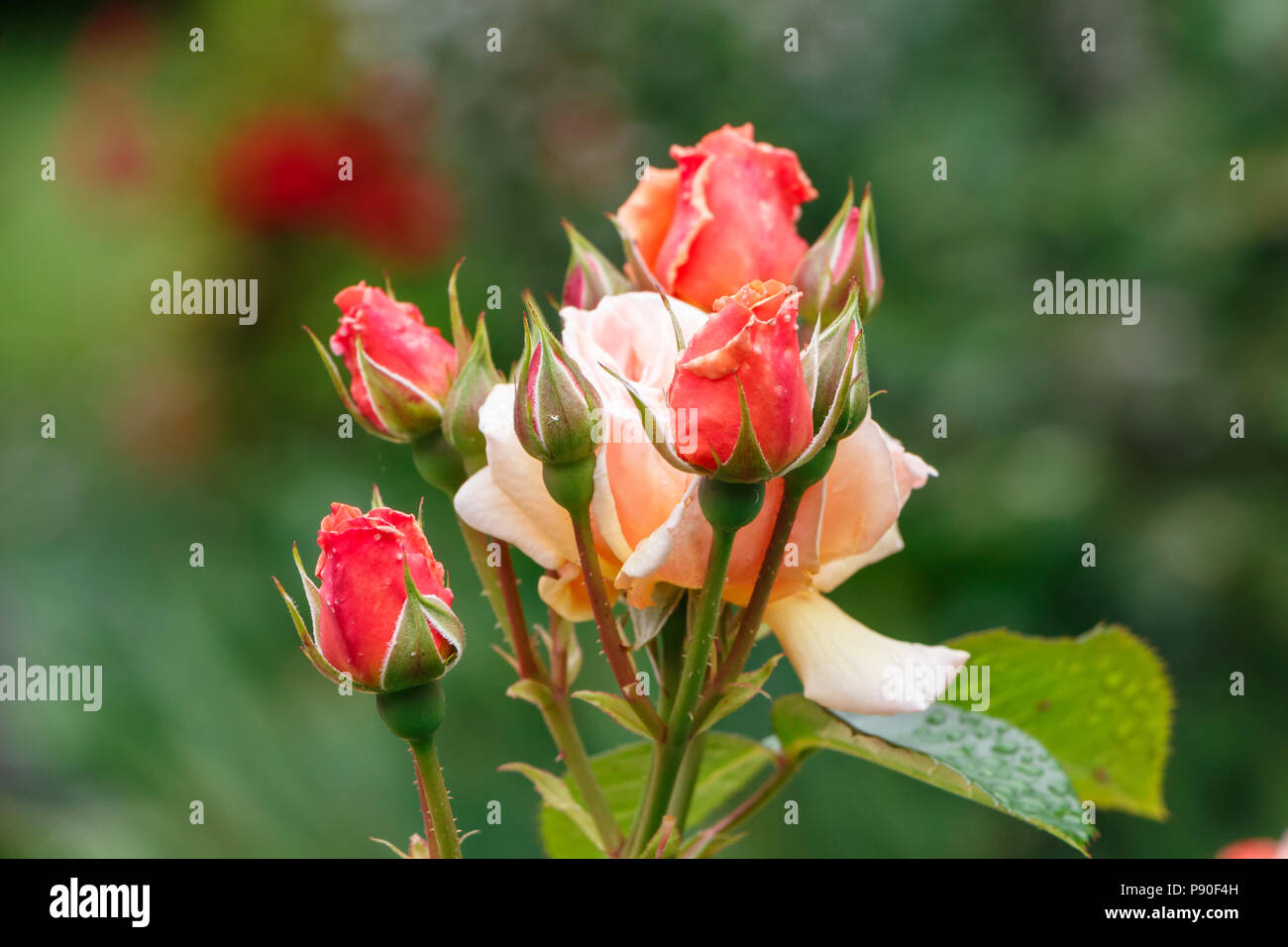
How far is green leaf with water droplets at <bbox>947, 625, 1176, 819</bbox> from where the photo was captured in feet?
2.66

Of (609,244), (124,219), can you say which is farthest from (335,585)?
(124,219)

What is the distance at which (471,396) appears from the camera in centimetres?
66

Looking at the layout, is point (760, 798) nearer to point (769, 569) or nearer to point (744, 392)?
point (769, 569)

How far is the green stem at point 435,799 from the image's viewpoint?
24.0 inches

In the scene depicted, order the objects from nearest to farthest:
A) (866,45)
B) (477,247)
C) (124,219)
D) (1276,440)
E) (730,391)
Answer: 1. (730,391)
2. (1276,440)
3. (866,45)
4. (477,247)
5. (124,219)

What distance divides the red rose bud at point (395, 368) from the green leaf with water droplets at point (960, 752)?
287mm

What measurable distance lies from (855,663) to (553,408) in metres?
0.21

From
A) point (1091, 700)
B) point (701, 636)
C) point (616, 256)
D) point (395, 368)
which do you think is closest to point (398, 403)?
Answer: point (395, 368)

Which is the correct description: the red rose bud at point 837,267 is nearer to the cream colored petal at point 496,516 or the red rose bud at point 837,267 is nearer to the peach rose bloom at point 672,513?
the peach rose bloom at point 672,513

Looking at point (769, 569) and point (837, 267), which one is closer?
point (769, 569)

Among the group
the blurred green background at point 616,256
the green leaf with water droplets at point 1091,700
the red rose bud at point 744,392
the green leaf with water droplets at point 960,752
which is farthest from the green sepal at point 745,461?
the blurred green background at point 616,256
